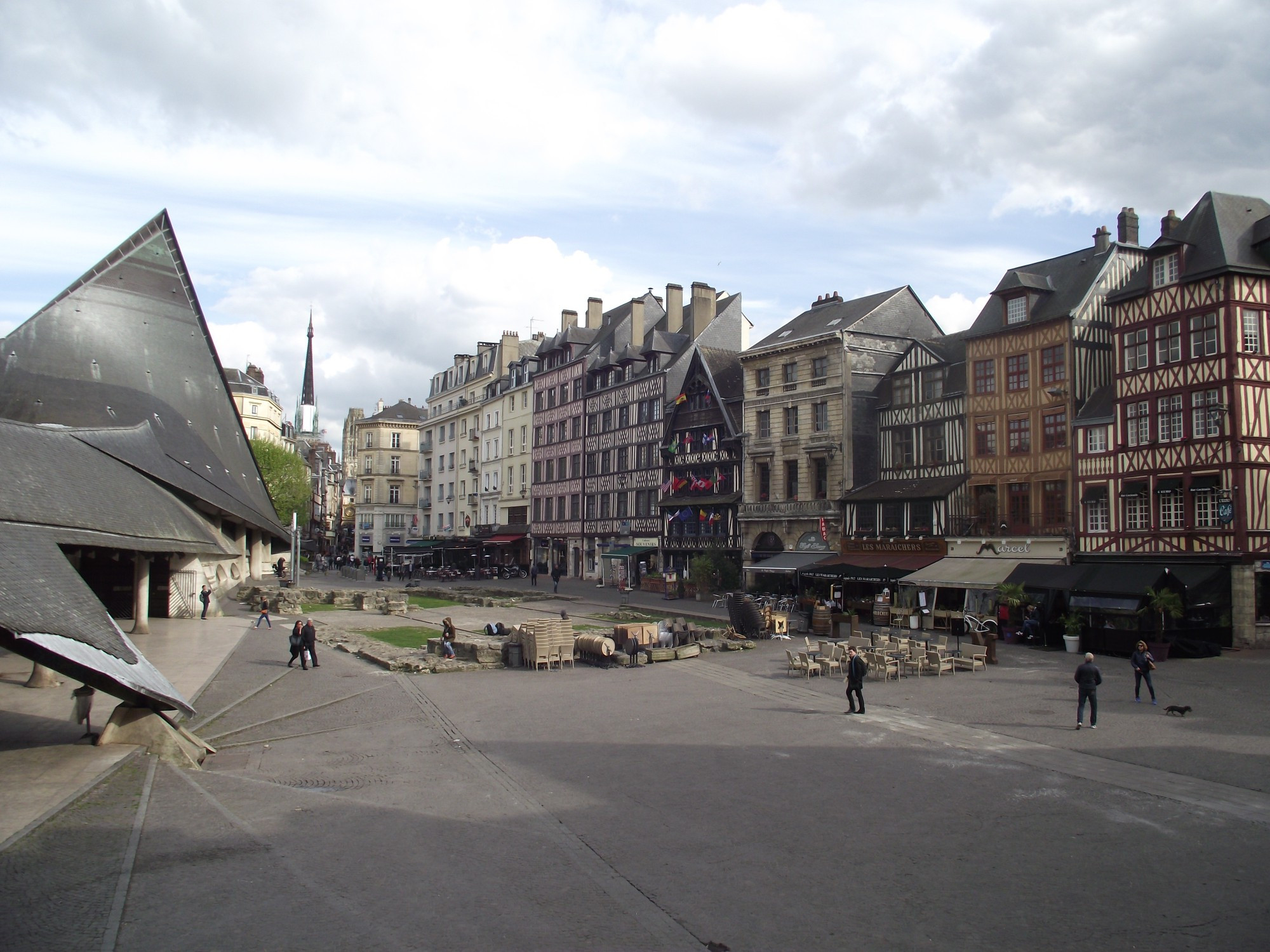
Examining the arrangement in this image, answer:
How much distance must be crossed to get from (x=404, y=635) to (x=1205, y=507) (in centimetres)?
2107

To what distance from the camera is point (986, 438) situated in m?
29.0

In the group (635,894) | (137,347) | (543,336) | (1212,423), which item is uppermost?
(543,336)

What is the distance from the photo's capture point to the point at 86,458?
2045cm

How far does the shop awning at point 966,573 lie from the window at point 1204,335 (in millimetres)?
6654

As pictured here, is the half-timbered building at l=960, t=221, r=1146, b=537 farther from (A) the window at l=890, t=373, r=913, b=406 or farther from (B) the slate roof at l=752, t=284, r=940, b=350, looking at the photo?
(B) the slate roof at l=752, t=284, r=940, b=350

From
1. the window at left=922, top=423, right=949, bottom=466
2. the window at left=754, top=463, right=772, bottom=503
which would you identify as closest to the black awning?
the window at left=922, top=423, right=949, bottom=466

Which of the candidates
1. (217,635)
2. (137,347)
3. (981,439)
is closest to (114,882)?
(217,635)

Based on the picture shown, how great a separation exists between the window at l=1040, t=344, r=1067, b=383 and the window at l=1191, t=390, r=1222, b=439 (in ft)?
13.9

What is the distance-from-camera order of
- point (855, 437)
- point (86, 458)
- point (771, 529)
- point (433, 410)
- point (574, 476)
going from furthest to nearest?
point (433, 410) < point (574, 476) < point (771, 529) < point (855, 437) < point (86, 458)

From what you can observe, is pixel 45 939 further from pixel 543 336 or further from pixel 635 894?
pixel 543 336

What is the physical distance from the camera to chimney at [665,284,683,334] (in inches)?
1916

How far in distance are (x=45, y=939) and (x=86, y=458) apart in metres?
17.4

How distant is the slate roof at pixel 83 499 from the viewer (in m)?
15.0

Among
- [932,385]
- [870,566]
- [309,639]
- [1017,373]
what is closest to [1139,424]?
[1017,373]
